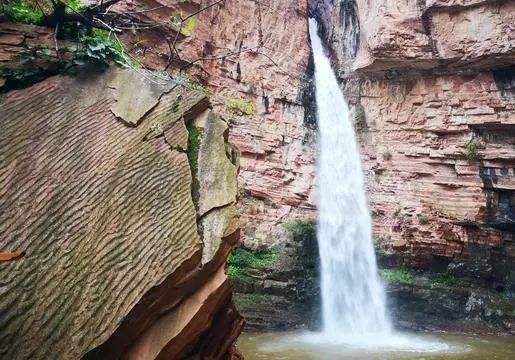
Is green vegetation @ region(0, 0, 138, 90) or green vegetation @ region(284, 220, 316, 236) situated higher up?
green vegetation @ region(0, 0, 138, 90)

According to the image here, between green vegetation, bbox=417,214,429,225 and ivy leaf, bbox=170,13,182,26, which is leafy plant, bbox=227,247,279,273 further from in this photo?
ivy leaf, bbox=170,13,182,26

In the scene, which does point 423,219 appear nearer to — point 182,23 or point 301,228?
point 301,228

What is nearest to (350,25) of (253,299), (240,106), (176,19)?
(240,106)

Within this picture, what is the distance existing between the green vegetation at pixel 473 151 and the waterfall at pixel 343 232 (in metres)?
3.36

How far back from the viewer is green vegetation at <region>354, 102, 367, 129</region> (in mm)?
14977

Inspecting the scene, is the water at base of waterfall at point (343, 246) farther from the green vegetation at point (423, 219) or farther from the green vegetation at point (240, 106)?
the green vegetation at point (240, 106)

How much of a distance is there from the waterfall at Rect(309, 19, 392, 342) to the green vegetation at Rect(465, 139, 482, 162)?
336 centimetres

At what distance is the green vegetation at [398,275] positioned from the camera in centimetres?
1280

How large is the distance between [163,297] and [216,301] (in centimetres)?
41

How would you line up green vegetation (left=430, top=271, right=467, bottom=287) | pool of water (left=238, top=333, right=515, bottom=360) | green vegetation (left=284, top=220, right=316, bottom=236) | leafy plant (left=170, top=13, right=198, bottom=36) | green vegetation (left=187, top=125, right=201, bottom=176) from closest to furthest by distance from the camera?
green vegetation (left=187, top=125, right=201, bottom=176) < leafy plant (left=170, top=13, right=198, bottom=36) < pool of water (left=238, top=333, right=515, bottom=360) < green vegetation (left=430, top=271, right=467, bottom=287) < green vegetation (left=284, top=220, right=316, bottom=236)

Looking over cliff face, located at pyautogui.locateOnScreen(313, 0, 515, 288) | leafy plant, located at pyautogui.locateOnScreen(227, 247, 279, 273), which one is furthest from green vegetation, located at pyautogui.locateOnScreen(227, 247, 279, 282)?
cliff face, located at pyautogui.locateOnScreen(313, 0, 515, 288)

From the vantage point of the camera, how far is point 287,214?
43.1 ft

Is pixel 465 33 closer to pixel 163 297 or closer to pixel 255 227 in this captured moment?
pixel 255 227

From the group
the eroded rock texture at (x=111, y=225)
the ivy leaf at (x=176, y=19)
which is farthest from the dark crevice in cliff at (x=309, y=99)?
the eroded rock texture at (x=111, y=225)
